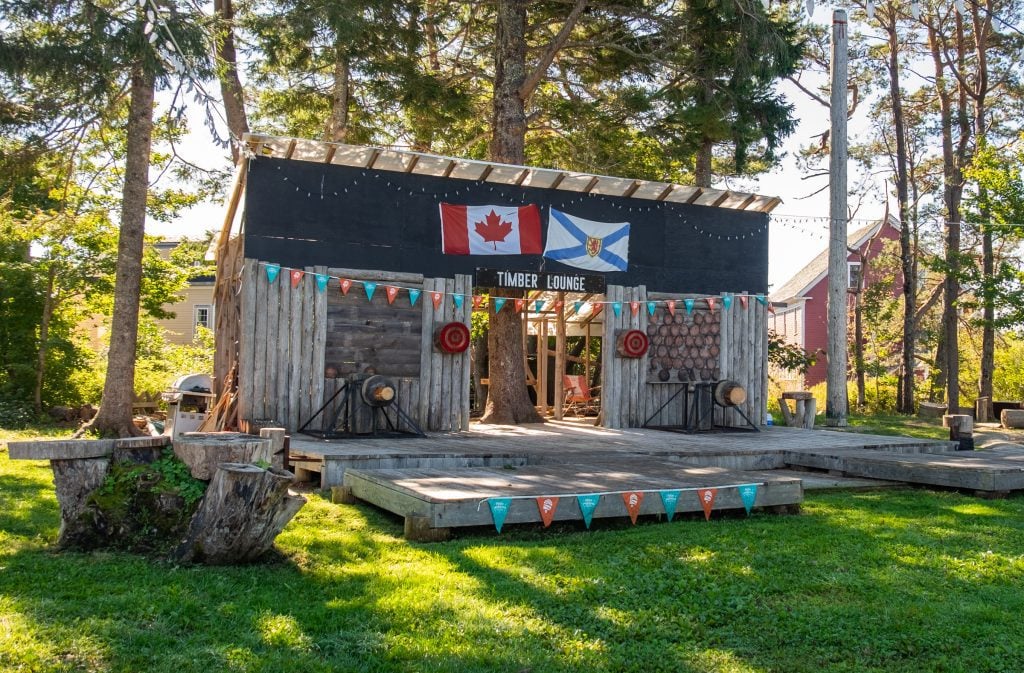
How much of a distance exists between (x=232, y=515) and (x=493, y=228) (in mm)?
7589

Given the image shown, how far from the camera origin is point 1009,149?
20.5 m

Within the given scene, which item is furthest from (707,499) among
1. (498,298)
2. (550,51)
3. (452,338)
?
(550,51)

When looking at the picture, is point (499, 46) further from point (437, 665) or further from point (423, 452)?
point (437, 665)

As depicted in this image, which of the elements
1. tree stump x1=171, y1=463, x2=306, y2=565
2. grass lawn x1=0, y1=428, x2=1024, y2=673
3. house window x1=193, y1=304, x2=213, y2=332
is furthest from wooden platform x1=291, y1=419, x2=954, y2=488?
house window x1=193, y1=304, x2=213, y2=332

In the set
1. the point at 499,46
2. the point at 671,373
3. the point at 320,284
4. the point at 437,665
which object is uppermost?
the point at 499,46

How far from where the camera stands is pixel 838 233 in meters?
14.3

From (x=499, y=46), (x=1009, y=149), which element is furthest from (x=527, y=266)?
(x=1009, y=149)

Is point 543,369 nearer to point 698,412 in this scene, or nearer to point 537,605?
point 698,412

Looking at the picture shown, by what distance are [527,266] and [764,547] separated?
7.03m

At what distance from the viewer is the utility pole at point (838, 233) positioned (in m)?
14.1

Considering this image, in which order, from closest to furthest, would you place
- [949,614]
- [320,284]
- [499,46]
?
[949,614] → [320,284] → [499,46]

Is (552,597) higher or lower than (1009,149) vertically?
lower

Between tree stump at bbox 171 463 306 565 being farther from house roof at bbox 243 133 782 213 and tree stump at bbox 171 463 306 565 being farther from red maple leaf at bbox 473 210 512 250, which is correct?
red maple leaf at bbox 473 210 512 250

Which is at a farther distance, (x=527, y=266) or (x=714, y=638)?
(x=527, y=266)
